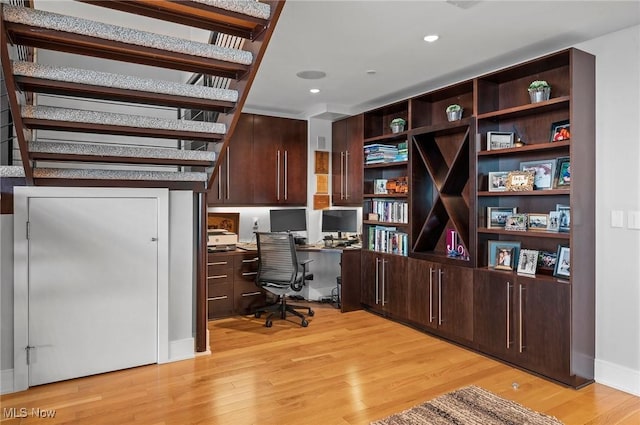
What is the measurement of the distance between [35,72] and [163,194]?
1448mm

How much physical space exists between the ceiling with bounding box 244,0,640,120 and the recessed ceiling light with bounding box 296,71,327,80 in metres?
0.07

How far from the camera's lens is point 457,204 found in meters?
3.99

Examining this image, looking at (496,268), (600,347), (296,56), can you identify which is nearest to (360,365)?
(496,268)

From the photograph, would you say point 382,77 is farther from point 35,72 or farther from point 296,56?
point 35,72

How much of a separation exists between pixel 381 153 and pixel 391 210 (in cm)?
68

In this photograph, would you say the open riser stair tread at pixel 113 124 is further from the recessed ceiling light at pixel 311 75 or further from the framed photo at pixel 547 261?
the framed photo at pixel 547 261

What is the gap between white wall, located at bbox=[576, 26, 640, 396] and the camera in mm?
2859

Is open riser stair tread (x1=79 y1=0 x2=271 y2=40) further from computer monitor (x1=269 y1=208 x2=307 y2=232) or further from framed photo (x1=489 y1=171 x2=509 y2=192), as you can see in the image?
computer monitor (x1=269 y1=208 x2=307 y2=232)

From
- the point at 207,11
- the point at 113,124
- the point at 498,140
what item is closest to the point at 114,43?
the point at 207,11

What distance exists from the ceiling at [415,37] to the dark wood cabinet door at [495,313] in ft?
6.13

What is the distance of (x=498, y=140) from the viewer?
11.6 feet

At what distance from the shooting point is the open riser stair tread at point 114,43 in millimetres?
1833

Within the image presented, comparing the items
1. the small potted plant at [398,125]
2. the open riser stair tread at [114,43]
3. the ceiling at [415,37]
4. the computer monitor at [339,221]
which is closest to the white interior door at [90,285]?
the open riser stair tread at [114,43]

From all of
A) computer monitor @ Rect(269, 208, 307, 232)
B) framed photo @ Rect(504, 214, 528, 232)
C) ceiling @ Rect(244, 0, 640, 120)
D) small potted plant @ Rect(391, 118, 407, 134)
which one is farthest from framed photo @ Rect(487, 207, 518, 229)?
computer monitor @ Rect(269, 208, 307, 232)
